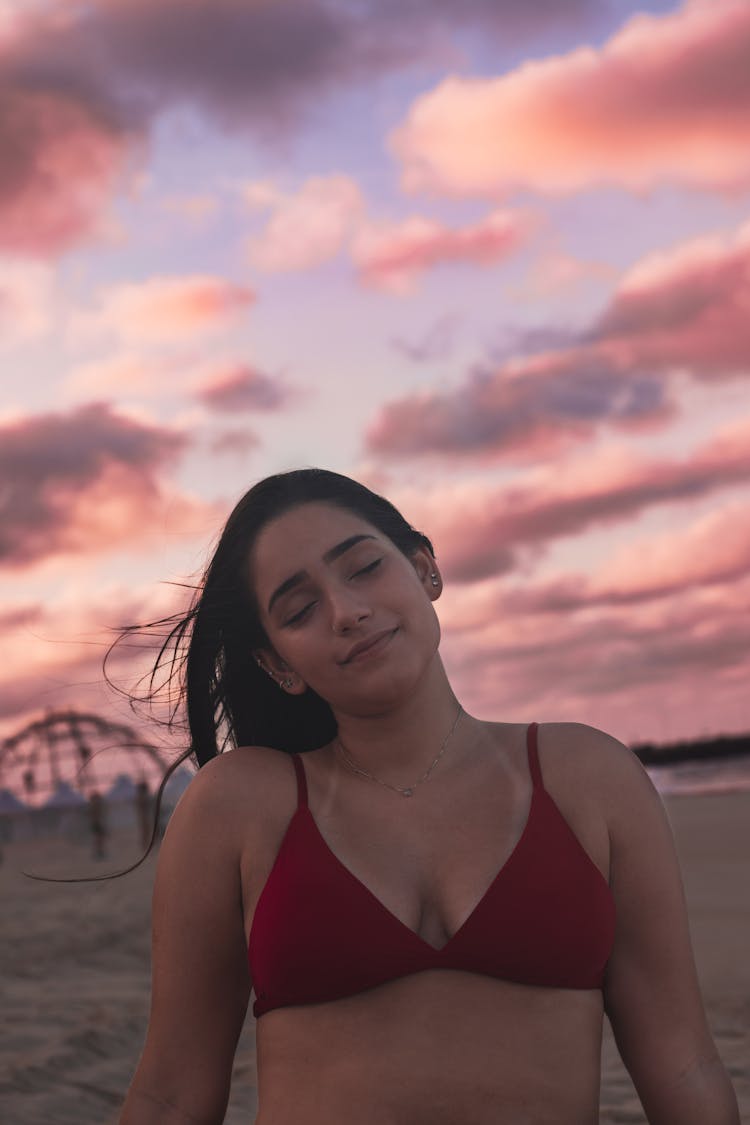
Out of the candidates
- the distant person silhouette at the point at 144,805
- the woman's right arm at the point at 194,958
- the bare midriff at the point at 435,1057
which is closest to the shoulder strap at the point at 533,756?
the bare midriff at the point at 435,1057

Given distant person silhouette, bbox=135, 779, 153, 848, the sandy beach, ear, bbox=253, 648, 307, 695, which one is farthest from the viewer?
distant person silhouette, bbox=135, 779, 153, 848

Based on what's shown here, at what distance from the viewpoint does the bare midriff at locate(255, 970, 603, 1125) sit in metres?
2.37

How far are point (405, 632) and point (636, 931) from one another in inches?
31.5

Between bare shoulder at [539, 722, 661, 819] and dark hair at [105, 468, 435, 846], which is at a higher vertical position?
dark hair at [105, 468, 435, 846]

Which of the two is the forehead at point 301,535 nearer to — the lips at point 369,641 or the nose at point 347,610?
the nose at point 347,610

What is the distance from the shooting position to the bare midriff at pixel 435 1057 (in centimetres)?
237

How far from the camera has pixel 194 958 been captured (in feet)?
8.63

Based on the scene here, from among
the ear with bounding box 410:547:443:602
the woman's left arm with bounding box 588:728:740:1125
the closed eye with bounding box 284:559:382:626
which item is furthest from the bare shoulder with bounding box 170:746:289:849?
the woman's left arm with bounding box 588:728:740:1125

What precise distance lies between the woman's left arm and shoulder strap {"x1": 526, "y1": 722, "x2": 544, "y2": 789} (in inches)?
5.2

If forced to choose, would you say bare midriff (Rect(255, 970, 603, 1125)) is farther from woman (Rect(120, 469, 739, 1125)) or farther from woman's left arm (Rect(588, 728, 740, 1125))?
woman's left arm (Rect(588, 728, 740, 1125))

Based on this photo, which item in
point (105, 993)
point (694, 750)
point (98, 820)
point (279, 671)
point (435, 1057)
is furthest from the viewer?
point (694, 750)

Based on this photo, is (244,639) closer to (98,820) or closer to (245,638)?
(245,638)

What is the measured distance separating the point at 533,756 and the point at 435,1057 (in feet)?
2.14

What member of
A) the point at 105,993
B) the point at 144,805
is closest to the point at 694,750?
the point at 144,805
